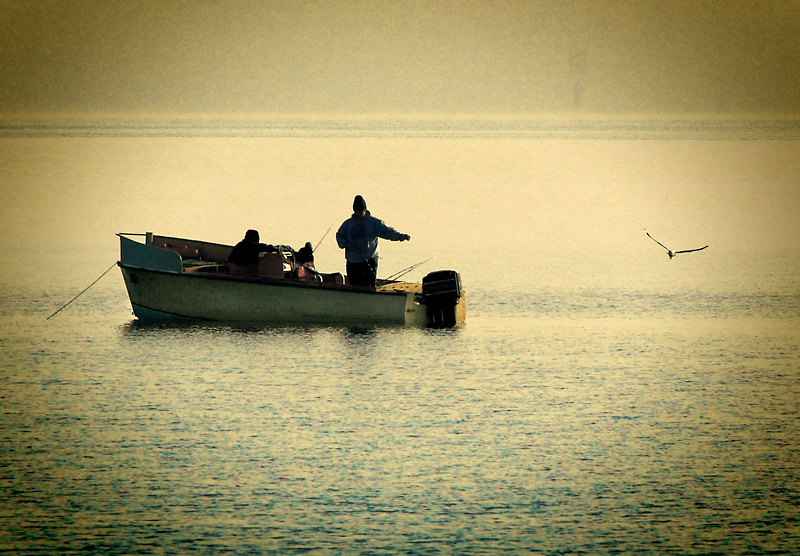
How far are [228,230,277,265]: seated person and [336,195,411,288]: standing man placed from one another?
3.76 ft

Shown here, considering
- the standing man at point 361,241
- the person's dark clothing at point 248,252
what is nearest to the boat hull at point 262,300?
the person's dark clothing at point 248,252

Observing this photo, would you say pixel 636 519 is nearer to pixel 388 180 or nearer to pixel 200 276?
pixel 200 276

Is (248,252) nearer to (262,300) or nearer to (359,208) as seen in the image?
(262,300)

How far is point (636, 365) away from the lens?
16.6 metres

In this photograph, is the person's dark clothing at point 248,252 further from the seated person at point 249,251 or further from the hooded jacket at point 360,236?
the hooded jacket at point 360,236

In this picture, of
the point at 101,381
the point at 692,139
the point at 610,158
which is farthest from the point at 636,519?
the point at 692,139

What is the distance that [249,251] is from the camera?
59.1 feet

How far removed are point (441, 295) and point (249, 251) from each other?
2.95m

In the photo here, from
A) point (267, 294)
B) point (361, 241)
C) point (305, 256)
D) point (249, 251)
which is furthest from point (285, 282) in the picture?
point (361, 241)

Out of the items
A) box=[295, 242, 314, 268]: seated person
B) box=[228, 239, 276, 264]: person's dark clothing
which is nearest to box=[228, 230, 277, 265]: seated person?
box=[228, 239, 276, 264]: person's dark clothing

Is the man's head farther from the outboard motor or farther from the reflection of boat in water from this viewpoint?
the outboard motor

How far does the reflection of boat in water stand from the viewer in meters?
17.8

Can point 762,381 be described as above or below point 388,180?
below

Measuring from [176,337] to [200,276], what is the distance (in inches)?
37.7
